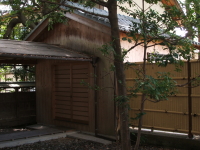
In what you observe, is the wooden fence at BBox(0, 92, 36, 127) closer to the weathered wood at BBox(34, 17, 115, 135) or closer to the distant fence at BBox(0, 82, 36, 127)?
the distant fence at BBox(0, 82, 36, 127)

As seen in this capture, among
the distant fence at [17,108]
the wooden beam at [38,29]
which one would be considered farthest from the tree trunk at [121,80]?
the distant fence at [17,108]

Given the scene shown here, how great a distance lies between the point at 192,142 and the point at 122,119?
2542 mm

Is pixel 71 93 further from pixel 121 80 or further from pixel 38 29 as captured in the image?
pixel 121 80

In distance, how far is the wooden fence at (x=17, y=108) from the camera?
10.9m

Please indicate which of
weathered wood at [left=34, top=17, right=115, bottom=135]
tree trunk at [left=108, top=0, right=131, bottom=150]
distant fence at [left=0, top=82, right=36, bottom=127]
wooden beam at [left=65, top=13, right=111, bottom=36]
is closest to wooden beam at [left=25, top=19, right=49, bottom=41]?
weathered wood at [left=34, top=17, right=115, bottom=135]

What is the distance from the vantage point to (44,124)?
11.1m

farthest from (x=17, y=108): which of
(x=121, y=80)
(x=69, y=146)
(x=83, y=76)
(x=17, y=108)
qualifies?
(x=121, y=80)

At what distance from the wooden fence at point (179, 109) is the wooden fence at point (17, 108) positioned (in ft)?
19.3

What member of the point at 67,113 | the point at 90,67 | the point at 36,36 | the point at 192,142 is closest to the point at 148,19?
the point at 192,142

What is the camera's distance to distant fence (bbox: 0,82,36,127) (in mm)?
10945

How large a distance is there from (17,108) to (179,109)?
23.2 feet

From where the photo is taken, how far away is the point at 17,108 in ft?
37.2

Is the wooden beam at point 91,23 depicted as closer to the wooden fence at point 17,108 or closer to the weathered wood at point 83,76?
the weathered wood at point 83,76

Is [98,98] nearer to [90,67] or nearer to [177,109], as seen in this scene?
[90,67]
